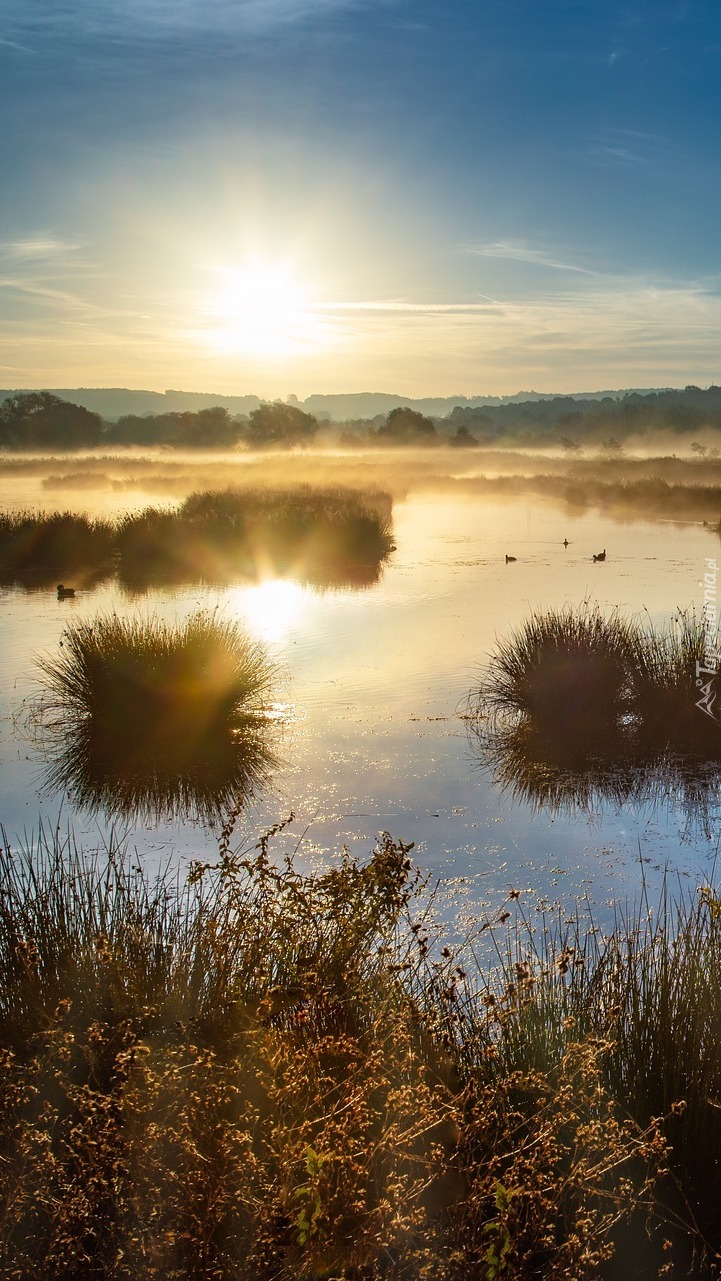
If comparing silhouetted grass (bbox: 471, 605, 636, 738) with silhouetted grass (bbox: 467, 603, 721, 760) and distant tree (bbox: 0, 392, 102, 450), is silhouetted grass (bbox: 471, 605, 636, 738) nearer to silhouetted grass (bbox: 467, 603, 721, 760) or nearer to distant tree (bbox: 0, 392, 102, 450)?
silhouetted grass (bbox: 467, 603, 721, 760)

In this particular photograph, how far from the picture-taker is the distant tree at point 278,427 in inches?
3374

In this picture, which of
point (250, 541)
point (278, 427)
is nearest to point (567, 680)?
point (250, 541)

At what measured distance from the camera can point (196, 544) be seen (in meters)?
23.6

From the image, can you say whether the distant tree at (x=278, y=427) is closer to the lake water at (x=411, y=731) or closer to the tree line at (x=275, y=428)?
the tree line at (x=275, y=428)

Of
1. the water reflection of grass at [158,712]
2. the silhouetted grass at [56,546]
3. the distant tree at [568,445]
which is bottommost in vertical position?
the water reflection of grass at [158,712]

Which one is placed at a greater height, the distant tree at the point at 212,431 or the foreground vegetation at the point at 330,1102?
the distant tree at the point at 212,431

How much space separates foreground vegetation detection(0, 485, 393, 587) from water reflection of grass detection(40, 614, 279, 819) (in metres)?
10.0

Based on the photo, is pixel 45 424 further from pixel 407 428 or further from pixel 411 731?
pixel 411 731

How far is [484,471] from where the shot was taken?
6638cm

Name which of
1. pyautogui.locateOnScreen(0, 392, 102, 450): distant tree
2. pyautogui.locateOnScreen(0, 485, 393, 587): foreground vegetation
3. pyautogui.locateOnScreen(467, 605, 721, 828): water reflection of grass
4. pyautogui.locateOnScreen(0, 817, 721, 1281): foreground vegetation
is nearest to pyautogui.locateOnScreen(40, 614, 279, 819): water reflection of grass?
pyautogui.locateOnScreen(467, 605, 721, 828): water reflection of grass

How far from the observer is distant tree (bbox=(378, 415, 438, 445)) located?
90688 millimetres

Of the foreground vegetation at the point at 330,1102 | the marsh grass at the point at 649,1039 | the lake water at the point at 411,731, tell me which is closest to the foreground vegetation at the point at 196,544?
the lake water at the point at 411,731

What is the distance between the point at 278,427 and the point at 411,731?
7918 cm

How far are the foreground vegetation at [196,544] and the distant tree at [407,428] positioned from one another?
216ft
